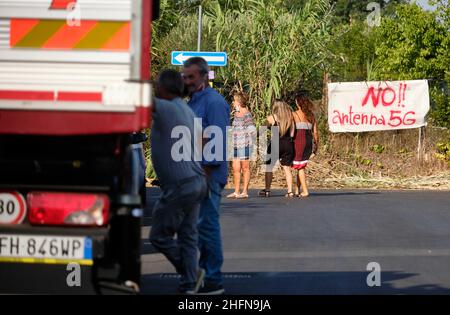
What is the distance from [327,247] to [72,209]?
20.1 ft

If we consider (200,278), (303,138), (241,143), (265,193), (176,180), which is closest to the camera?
(176,180)

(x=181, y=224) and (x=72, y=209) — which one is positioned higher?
(x=72, y=209)

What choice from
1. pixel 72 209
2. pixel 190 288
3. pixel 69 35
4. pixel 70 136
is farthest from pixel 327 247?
pixel 69 35

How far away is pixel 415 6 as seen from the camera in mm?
26969

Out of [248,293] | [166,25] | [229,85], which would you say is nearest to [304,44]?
[229,85]

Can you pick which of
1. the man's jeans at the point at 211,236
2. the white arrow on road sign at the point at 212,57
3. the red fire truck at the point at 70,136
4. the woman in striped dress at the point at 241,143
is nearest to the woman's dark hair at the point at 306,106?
the woman in striped dress at the point at 241,143

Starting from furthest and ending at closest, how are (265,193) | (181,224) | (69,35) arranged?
1. (265,193)
2. (181,224)
3. (69,35)

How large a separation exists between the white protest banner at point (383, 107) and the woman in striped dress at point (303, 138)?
5.70m

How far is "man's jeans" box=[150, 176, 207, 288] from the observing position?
899 cm

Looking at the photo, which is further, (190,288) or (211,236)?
(211,236)

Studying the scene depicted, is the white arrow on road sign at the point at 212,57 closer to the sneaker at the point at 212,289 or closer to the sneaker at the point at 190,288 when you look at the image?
the sneaker at the point at 212,289

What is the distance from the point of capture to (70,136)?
724 centimetres

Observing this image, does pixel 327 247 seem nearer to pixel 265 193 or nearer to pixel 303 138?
pixel 265 193

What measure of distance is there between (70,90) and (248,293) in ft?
10.7
